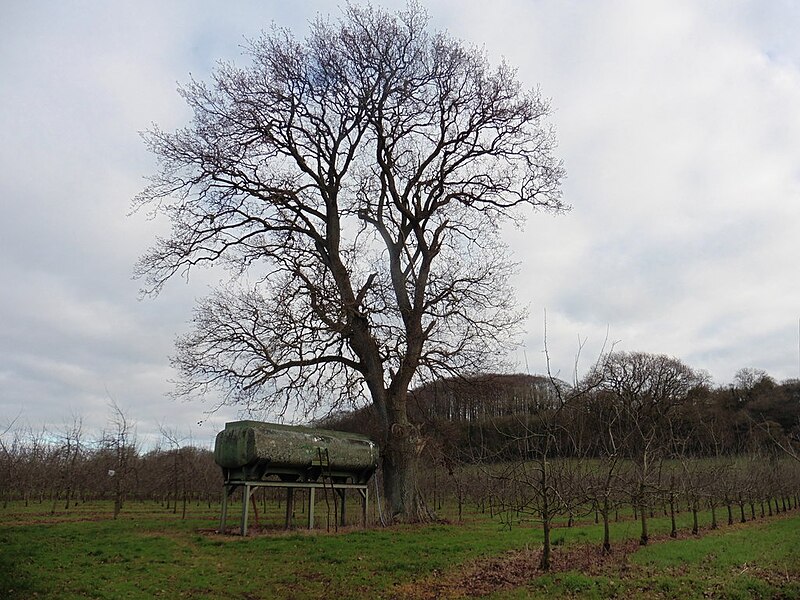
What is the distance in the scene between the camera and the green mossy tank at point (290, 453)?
50.4 feet

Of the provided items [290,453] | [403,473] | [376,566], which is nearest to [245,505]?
[290,453]

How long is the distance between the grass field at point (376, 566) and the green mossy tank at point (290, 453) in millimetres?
1789

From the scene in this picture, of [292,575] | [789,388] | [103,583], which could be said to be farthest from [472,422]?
[789,388]

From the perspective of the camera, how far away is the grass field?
8.26 meters

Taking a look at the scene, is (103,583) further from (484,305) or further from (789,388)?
(789,388)

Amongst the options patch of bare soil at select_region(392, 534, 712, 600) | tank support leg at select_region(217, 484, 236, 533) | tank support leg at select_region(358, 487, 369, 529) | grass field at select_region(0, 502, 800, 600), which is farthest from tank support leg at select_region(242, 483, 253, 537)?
patch of bare soil at select_region(392, 534, 712, 600)

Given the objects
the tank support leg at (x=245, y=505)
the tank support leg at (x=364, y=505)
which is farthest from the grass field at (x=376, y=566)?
the tank support leg at (x=364, y=505)

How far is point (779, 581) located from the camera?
832 centimetres

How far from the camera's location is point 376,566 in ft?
33.9

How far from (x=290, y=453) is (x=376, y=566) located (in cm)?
621

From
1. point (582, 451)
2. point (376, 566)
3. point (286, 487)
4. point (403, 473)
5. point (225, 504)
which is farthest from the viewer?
point (403, 473)

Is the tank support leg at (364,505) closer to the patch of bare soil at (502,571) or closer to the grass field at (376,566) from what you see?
the grass field at (376,566)

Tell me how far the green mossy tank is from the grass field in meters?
1.79

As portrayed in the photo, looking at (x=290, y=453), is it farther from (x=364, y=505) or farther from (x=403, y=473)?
(x=403, y=473)
